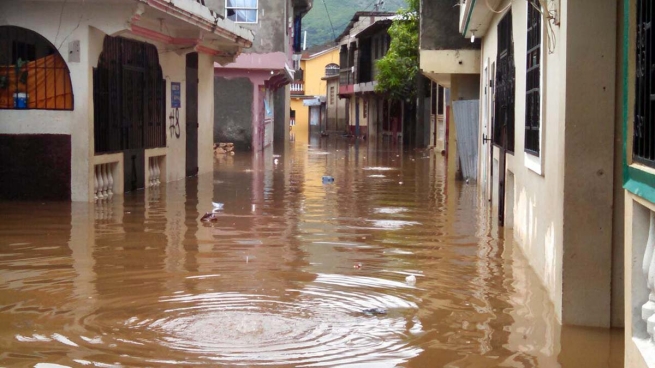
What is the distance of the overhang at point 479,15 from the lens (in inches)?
578

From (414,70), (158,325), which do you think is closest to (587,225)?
(158,325)

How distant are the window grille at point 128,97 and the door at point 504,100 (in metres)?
6.52

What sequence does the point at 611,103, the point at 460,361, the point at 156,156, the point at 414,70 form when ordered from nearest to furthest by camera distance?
the point at 460,361 < the point at 611,103 < the point at 156,156 < the point at 414,70

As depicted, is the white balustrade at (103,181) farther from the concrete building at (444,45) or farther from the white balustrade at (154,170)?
the concrete building at (444,45)

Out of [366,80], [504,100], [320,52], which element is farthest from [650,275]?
[320,52]

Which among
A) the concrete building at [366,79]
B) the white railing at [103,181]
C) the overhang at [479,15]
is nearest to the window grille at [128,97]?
the white railing at [103,181]

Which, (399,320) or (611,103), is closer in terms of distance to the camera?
(611,103)

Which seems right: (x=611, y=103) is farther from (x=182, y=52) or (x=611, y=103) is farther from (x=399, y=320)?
(x=182, y=52)

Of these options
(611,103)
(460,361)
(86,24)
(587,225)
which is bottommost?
(460,361)

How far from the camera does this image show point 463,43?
69.5ft

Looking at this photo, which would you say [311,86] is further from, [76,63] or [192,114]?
[76,63]

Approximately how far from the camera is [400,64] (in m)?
43.3

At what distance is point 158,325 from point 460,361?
2248 mm

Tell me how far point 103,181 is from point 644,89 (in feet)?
40.8
